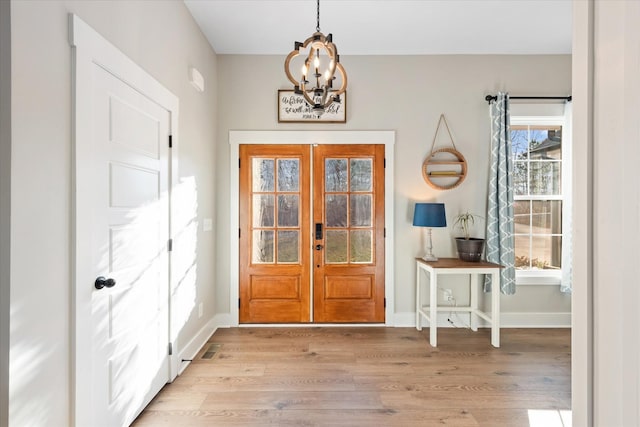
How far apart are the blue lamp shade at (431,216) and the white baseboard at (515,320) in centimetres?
105

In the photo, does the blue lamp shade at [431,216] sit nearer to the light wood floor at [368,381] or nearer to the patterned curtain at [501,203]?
the patterned curtain at [501,203]

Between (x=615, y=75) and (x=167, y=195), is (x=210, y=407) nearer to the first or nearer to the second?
(x=167, y=195)

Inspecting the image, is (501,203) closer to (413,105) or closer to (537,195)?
(537,195)

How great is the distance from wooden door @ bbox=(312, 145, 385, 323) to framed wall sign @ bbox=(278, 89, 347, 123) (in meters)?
0.31

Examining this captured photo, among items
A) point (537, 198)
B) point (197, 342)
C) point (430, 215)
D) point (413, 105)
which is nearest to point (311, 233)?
point (430, 215)

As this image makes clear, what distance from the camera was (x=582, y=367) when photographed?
1.72 feet

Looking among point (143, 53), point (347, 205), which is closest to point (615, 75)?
point (143, 53)

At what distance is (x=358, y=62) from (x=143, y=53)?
223 cm

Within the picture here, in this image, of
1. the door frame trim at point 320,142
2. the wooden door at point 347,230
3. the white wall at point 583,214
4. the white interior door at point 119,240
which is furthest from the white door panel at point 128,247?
the white wall at point 583,214

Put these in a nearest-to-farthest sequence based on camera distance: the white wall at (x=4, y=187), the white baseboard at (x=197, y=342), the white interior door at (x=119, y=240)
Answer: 1. the white wall at (x=4, y=187)
2. the white interior door at (x=119, y=240)
3. the white baseboard at (x=197, y=342)

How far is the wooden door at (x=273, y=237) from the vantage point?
355 centimetres

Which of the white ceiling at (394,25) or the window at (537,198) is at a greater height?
the white ceiling at (394,25)

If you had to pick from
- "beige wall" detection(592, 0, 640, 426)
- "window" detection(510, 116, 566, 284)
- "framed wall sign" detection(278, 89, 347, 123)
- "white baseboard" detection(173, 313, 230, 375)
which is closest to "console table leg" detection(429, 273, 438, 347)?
"window" detection(510, 116, 566, 284)

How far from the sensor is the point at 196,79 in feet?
9.33
